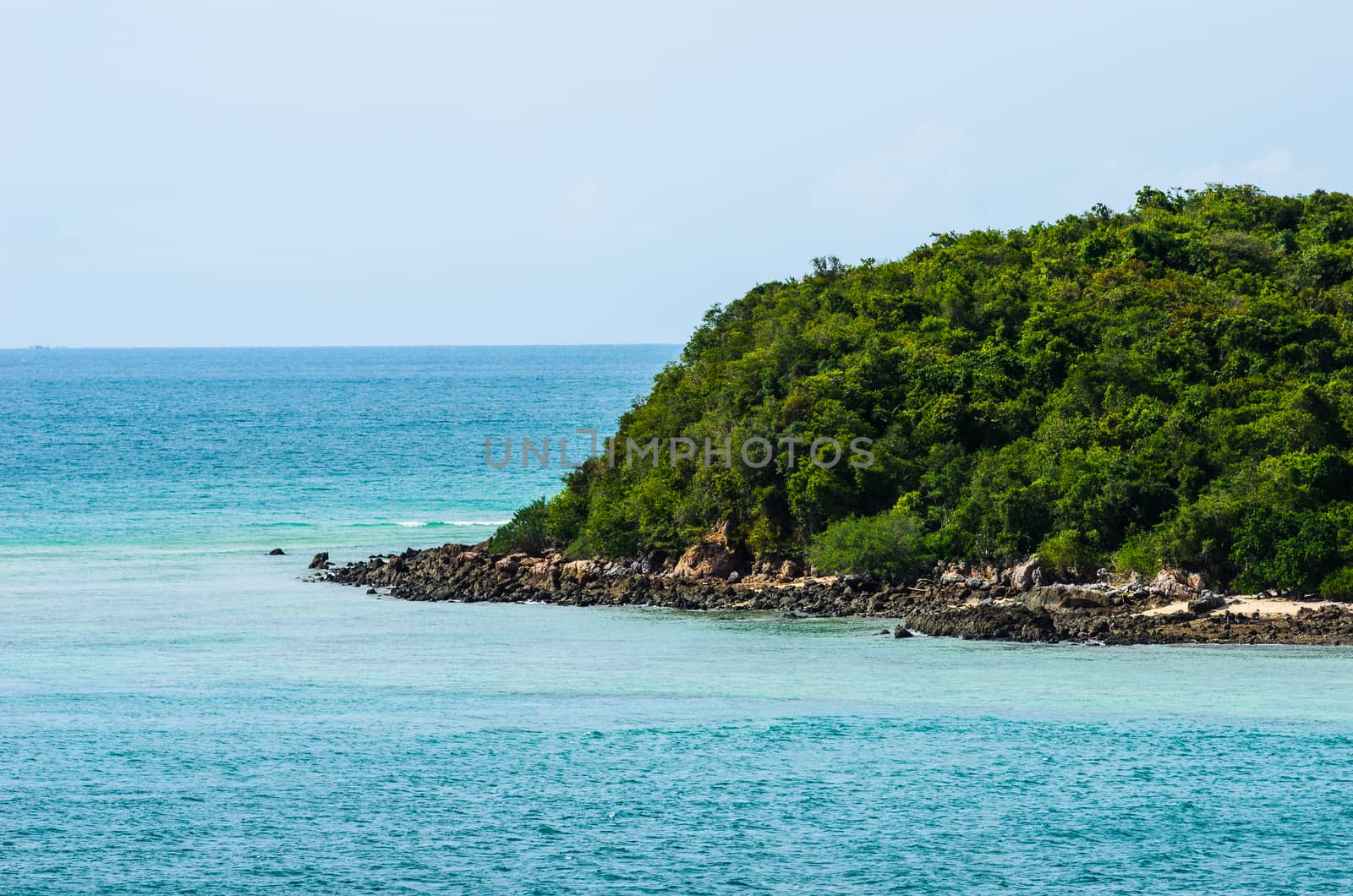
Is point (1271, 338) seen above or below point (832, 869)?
above

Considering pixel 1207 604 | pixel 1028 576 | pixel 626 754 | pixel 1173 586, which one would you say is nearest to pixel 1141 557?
pixel 1173 586

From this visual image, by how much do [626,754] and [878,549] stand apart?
18892mm

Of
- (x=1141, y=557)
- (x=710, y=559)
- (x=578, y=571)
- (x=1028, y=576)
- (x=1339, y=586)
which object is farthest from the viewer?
(x=578, y=571)

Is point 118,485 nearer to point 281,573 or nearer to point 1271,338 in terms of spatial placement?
point 281,573

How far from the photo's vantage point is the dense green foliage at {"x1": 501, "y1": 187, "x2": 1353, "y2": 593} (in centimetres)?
4572

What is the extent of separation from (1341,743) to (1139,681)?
19.2 ft

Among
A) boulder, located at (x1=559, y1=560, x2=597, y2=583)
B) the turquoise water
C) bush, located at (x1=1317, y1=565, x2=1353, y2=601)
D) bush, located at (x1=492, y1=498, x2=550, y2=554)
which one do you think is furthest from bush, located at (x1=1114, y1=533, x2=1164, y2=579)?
bush, located at (x1=492, y1=498, x2=550, y2=554)

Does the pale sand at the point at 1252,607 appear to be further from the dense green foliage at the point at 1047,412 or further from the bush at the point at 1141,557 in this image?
the bush at the point at 1141,557

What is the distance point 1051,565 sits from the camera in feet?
151

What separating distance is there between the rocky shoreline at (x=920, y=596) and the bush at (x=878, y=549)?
1.89 ft

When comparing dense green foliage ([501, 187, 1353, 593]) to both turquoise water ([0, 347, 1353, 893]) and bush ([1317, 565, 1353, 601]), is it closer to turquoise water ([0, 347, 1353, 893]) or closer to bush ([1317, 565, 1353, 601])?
bush ([1317, 565, 1353, 601])

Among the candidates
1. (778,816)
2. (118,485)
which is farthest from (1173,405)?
(118,485)

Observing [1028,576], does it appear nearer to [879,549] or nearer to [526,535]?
[879,549]

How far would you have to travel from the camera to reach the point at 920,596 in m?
46.6
